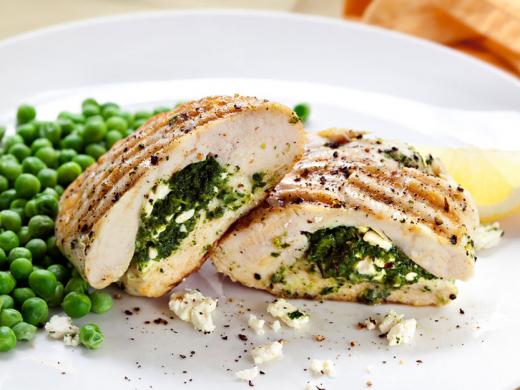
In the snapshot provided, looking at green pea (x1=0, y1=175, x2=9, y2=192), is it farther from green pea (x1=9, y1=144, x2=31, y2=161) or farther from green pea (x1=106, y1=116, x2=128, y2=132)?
green pea (x1=106, y1=116, x2=128, y2=132)

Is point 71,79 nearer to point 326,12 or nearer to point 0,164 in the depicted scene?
point 0,164

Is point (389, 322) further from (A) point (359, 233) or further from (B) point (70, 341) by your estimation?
(B) point (70, 341)

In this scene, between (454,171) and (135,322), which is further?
(454,171)

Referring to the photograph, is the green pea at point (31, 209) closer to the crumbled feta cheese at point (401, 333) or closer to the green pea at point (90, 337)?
the green pea at point (90, 337)

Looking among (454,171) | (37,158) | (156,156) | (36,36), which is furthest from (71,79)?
(454,171)

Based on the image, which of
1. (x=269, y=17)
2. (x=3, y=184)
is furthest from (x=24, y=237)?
(x=269, y=17)

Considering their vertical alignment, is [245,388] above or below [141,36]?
below

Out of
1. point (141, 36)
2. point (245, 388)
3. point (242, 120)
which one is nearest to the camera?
point (245, 388)

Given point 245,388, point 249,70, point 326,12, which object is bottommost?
point 245,388
